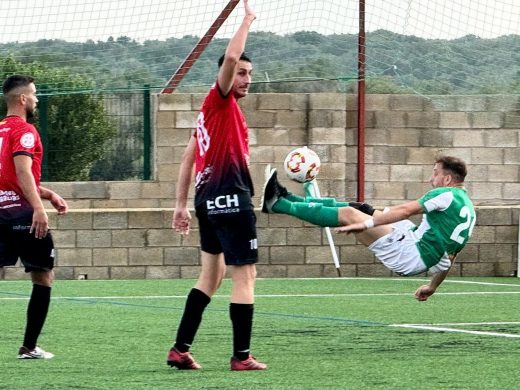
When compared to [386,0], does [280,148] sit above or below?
below

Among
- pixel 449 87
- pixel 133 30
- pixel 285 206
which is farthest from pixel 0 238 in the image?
pixel 449 87

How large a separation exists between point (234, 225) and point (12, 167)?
167cm

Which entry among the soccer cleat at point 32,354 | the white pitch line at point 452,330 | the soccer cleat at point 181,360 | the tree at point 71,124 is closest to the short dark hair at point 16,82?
the soccer cleat at point 32,354

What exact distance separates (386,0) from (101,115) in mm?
4345

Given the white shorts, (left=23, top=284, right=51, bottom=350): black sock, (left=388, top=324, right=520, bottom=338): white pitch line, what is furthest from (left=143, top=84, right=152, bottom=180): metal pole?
(left=23, top=284, right=51, bottom=350): black sock

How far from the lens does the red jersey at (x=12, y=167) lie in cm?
899

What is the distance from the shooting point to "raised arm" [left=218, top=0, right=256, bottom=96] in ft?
26.3

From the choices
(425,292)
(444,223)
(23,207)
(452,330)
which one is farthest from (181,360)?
(452,330)

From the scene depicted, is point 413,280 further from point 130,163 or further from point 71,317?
point 71,317

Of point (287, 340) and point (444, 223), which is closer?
point (287, 340)

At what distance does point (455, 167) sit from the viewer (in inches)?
411

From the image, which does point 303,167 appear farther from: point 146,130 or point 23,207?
point 146,130

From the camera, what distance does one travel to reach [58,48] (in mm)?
19859

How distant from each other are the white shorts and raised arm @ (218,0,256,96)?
3.00 meters
